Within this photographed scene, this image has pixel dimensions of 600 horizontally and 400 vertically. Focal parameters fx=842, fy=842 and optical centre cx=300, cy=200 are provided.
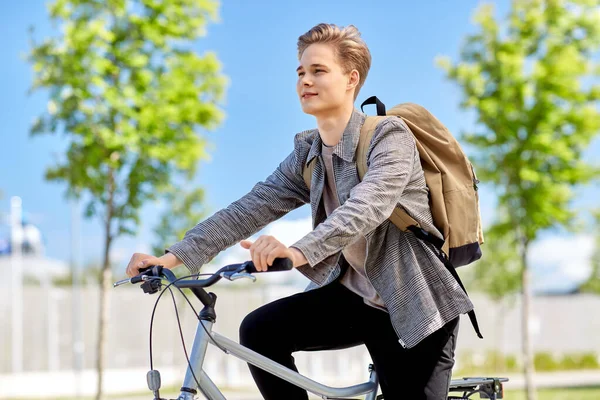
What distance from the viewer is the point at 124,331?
19.7 meters

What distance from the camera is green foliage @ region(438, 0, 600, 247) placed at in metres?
11.7

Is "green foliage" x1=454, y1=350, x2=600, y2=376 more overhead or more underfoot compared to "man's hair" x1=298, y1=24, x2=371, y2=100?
more underfoot

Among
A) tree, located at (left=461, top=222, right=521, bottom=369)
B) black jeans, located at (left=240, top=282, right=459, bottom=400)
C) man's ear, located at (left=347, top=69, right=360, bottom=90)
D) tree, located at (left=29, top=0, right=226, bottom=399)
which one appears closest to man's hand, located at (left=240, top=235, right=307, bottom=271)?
black jeans, located at (left=240, top=282, right=459, bottom=400)

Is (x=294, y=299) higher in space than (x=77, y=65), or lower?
lower

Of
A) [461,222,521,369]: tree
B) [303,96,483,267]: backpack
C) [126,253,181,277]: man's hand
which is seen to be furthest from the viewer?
[461,222,521,369]: tree

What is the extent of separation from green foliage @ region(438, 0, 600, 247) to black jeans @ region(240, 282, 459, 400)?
9.46 m

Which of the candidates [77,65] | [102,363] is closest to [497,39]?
[77,65]

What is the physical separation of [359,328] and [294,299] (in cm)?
23

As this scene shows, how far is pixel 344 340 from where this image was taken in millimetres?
2770

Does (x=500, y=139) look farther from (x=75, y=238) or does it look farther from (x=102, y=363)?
(x=75, y=238)

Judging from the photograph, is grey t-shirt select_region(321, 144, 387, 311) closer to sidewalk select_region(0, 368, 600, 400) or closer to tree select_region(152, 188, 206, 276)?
sidewalk select_region(0, 368, 600, 400)

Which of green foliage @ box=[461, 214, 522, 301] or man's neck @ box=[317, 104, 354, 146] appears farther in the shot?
green foliage @ box=[461, 214, 522, 301]

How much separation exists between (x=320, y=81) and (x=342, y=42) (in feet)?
Answer: 0.50

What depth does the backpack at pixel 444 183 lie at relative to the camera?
2.56 m
